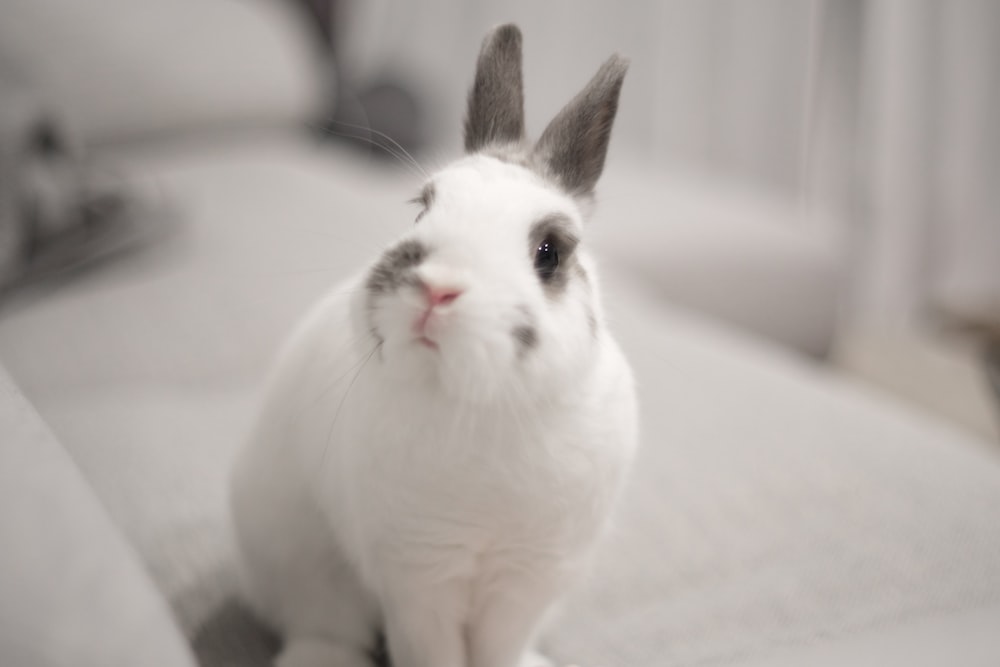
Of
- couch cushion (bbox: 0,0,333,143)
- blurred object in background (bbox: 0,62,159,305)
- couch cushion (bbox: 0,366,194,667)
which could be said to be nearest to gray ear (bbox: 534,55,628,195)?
couch cushion (bbox: 0,366,194,667)

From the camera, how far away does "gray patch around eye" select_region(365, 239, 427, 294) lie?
61cm

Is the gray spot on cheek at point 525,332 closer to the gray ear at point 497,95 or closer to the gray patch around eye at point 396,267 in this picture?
the gray patch around eye at point 396,267

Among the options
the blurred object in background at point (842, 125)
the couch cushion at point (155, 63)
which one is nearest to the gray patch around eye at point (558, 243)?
the blurred object in background at point (842, 125)

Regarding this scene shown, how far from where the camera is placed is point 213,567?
0.94 meters

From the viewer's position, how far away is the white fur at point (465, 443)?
61 centimetres

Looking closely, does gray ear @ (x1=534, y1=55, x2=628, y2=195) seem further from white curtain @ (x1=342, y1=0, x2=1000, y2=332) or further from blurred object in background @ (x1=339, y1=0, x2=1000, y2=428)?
white curtain @ (x1=342, y1=0, x2=1000, y2=332)

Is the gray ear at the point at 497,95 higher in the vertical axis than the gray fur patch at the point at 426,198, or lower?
higher

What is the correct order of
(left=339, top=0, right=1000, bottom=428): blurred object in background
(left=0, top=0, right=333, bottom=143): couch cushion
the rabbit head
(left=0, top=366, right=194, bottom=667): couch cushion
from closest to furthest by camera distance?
(left=0, top=366, right=194, bottom=667): couch cushion → the rabbit head → (left=0, top=0, right=333, bottom=143): couch cushion → (left=339, top=0, right=1000, bottom=428): blurred object in background

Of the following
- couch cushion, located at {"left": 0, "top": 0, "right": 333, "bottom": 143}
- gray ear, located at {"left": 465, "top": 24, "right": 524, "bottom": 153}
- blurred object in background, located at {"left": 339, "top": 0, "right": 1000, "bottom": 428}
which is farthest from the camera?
blurred object in background, located at {"left": 339, "top": 0, "right": 1000, "bottom": 428}

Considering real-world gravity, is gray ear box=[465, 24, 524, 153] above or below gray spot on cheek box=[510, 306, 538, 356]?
above

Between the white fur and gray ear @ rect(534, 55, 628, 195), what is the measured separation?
0.09ft

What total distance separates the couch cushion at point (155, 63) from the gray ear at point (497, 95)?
5.99 feet

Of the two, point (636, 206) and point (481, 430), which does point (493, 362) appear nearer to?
point (481, 430)

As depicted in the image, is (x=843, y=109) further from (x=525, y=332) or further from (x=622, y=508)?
(x=525, y=332)
